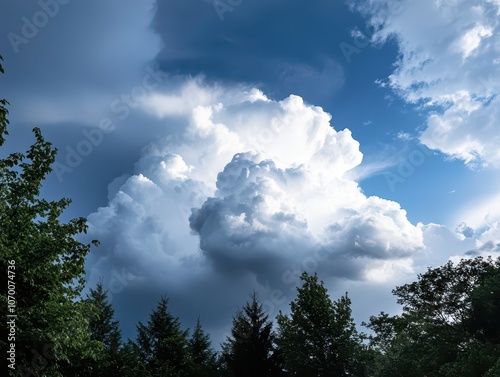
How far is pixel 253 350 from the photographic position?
1352 inches

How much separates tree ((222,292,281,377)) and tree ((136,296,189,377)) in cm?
756

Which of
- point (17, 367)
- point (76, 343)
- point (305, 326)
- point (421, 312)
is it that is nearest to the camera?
point (17, 367)

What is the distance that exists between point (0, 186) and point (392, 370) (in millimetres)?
36432

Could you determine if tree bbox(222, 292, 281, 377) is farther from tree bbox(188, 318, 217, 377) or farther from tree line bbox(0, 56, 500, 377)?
tree bbox(188, 318, 217, 377)

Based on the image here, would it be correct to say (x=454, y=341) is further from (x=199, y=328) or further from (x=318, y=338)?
(x=199, y=328)

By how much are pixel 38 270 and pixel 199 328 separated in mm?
47570

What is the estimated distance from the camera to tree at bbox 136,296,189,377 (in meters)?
38.9

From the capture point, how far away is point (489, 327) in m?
36.7

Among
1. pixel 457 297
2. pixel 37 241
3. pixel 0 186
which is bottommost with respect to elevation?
pixel 37 241

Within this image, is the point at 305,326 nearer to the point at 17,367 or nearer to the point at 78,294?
the point at 78,294

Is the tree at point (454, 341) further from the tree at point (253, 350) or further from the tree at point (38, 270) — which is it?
the tree at point (38, 270)

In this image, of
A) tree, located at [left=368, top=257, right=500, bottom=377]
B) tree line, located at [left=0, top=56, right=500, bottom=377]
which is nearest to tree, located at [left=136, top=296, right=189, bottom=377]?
tree line, located at [left=0, top=56, right=500, bottom=377]

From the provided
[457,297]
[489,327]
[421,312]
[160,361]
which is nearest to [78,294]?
[160,361]

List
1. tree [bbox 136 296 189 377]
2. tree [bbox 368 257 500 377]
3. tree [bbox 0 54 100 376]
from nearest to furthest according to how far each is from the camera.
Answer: tree [bbox 0 54 100 376]
tree [bbox 368 257 500 377]
tree [bbox 136 296 189 377]
